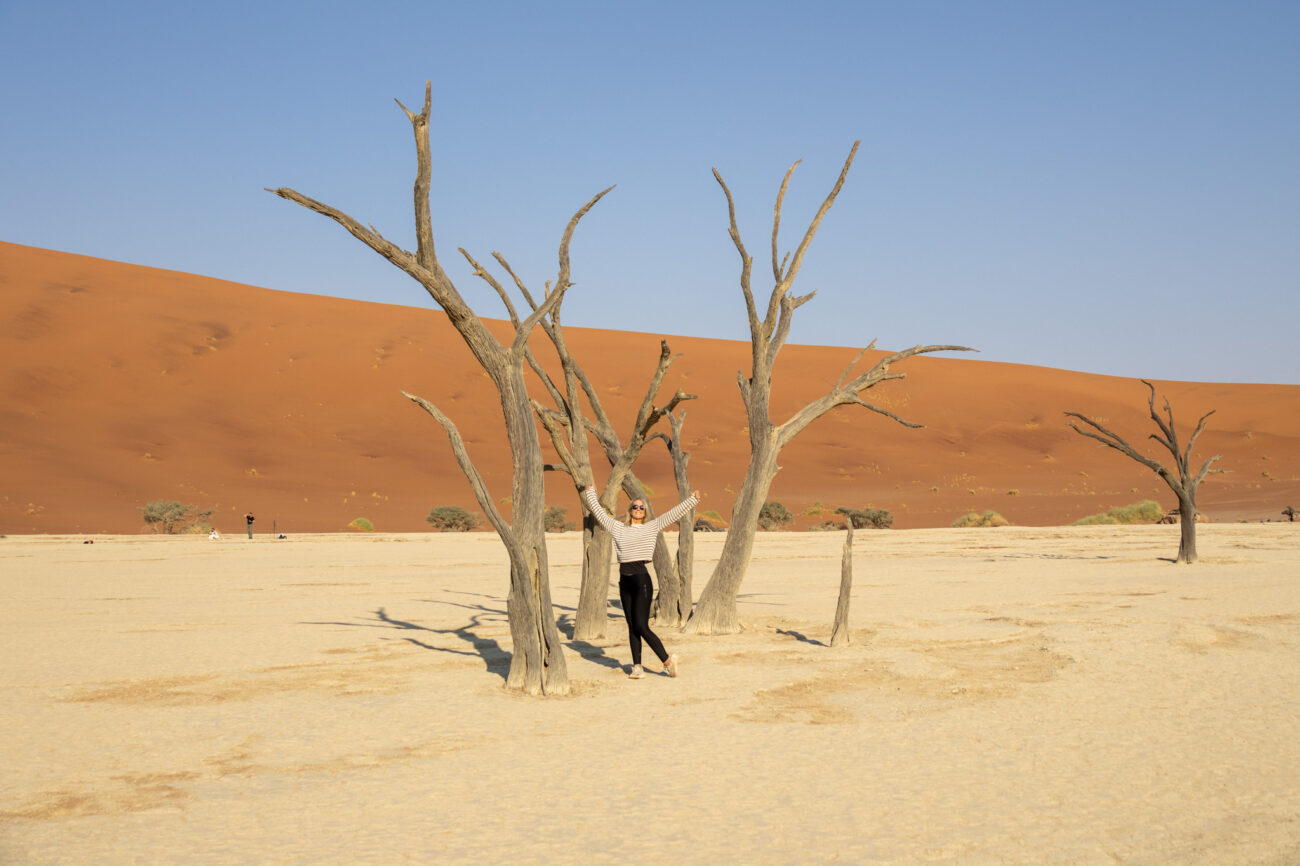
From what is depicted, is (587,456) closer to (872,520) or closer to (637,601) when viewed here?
(637,601)

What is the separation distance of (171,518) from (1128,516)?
3439 centimetres

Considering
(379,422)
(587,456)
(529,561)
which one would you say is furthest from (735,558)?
(379,422)

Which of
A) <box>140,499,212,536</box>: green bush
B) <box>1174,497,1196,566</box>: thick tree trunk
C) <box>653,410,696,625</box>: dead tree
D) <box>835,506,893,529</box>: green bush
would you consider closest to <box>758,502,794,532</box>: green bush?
<box>835,506,893,529</box>: green bush

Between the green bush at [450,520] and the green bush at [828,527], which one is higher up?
the green bush at [828,527]

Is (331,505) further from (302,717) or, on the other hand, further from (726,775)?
Answer: (726,775)

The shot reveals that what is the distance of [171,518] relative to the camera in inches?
1464

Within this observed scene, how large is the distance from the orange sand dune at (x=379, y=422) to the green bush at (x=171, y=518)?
→ 98 centimetres

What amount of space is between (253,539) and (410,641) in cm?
2257

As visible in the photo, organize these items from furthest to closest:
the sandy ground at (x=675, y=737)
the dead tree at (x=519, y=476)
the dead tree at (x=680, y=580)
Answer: the dead tree at (x=680, y=580) < the dead tree at (x=519, y=476) < the sandy ground at (x=675, y=737)

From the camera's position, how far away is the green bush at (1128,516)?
129 ft

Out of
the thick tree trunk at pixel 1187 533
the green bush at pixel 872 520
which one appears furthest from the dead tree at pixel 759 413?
the green bush at pixel 872 520

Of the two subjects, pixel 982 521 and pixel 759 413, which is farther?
pixel 982 521

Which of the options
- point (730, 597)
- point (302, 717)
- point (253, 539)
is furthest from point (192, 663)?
point (253, 539)

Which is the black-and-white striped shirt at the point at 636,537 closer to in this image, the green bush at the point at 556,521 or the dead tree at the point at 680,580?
the dead tree at the point at 680,580
